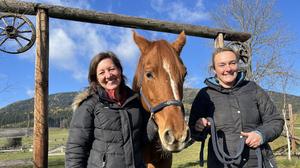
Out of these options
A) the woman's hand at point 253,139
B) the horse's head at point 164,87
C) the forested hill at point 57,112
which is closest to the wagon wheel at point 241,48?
the forested hill at point 57,112

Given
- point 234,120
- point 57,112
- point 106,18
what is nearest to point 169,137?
point 234,120

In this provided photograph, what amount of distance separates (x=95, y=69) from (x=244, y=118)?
134 centimetres

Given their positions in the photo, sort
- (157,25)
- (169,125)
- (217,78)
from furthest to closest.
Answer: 1. (157,25)
2. (217,78)
3. (169,125)

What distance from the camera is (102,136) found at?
105 inches

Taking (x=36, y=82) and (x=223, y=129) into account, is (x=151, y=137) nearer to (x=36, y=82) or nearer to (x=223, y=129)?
(x=223, y=129)

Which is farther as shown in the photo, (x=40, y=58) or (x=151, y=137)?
(x=40, y=58)

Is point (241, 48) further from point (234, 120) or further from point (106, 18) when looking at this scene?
point (234, 120)

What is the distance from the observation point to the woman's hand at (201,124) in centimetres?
296

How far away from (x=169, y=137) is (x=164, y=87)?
0.47 m

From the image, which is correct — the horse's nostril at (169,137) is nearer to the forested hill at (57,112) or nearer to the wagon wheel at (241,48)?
the forested hill at (57,112)

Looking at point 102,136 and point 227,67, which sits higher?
point 227,67

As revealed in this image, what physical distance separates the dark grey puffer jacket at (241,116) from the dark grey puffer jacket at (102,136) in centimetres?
70

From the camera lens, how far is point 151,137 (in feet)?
9.59

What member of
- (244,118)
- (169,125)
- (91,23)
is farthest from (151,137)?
(91,23)
